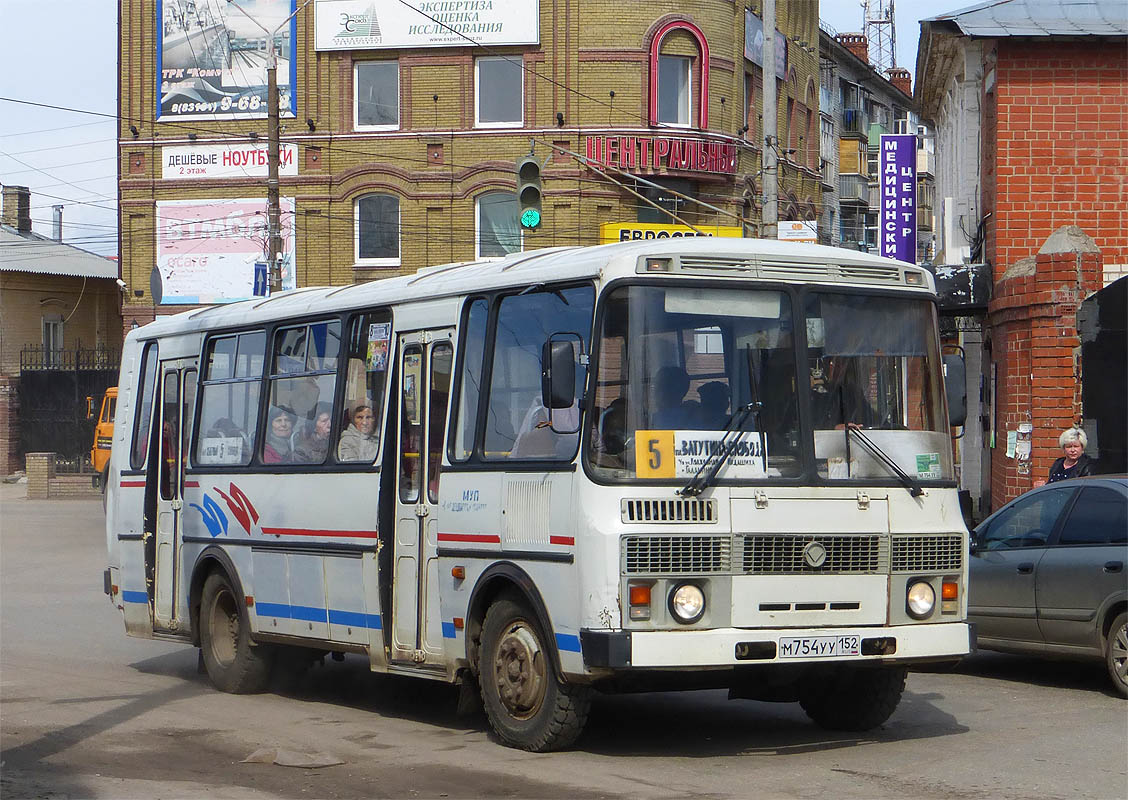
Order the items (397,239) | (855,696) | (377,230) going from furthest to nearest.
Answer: (377,230)
(397,239)
(855,696)

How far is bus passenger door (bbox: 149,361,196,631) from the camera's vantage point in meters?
13.4

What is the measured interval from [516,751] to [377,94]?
3455 centimetres

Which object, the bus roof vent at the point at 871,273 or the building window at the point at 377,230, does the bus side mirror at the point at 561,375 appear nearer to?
the bus roof vent at the point at 871,273

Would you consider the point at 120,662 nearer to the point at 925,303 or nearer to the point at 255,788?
the point at 255,788

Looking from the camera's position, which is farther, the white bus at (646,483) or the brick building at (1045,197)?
the brick building at (1045,197)

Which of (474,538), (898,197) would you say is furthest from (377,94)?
(474,538)

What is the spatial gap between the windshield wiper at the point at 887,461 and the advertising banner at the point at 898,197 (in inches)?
685

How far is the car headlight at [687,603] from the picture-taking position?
857cm

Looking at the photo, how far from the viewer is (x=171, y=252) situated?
43.1 m

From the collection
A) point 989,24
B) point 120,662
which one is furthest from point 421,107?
point 120,662

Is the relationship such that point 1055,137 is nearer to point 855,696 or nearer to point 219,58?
point 855,696

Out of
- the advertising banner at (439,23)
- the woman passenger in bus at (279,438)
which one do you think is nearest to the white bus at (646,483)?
the woman passenger in bus at (279,438)

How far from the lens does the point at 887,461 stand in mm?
9188

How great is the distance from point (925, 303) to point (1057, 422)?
10309mm
